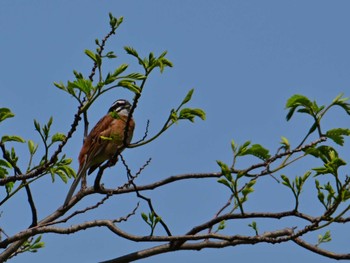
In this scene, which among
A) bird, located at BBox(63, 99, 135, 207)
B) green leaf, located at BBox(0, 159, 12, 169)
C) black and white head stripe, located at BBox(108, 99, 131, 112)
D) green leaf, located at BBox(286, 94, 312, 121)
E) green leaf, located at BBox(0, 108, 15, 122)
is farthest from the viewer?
black and white head stripe, located at BBox(108, 99, 131, 112)

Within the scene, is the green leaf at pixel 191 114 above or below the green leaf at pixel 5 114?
below

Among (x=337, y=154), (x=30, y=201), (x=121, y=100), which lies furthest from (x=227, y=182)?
(x=121, y=100)

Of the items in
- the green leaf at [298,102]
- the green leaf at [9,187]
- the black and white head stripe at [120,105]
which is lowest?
the green leaf at [298,102]

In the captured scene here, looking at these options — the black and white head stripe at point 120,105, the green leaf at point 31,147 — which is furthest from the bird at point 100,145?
the green leaf at point 31,147

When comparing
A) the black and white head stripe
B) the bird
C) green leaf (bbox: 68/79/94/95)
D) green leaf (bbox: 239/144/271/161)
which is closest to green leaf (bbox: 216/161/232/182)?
green leaf (bbox: 239/144/271/161)

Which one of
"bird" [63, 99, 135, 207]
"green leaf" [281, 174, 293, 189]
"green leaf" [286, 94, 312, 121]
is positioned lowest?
"green leaf" [281, 174, 293, 189]

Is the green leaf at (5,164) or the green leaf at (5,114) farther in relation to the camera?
the green leaf at (5,164)

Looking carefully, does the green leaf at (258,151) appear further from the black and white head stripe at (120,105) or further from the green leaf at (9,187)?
the black and white head stripe at (120,105)

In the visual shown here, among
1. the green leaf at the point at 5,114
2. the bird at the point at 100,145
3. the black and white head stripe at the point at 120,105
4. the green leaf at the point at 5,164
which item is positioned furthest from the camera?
the black and white head stripe at the point at 120,105

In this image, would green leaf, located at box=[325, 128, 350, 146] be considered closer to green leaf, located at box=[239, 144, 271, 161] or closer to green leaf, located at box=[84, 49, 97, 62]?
green leaf, located at box=[239, 144, 271, 161]

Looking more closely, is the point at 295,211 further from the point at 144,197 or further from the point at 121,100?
the point at 121,100

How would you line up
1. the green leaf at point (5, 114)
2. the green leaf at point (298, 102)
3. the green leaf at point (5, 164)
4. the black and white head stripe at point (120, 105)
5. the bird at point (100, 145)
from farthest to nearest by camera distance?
1. the black and white head stripe at point (120, 105)
2. the bird at point (100, 145)
3. the green leaf at point (5, 164)
4. the green leaf at point (5, 114)
5. the green leaf at point (298, 102)

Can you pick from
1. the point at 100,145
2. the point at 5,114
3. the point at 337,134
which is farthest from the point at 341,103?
the point at 100,145

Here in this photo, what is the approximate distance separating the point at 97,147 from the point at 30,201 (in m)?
3.55
